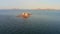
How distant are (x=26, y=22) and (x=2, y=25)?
651 millimetres

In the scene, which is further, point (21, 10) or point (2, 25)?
point (2, 25)

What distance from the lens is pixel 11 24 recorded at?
266 cm

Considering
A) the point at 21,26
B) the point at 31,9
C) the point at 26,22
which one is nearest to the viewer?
the point at 31,9

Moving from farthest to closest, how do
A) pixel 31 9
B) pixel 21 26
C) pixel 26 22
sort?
pixel 26 22 < pixel 21 26 < pixel 31 9

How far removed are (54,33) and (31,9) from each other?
88 cm

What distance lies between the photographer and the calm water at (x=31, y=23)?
2.43 metres

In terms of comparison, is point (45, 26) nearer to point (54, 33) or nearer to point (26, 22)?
point (54, 33)

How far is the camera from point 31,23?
107 inches

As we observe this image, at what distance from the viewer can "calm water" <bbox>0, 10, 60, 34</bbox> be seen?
2.43 metres

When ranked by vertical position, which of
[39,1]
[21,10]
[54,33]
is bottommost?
[54,33]

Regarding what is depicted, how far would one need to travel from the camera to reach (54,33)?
8.15 ft

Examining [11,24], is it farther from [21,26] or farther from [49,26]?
[49,26]

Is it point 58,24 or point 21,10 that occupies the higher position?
point 21,10

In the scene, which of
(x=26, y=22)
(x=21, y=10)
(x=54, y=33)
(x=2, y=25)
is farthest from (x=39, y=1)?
(x=2, y=25)
